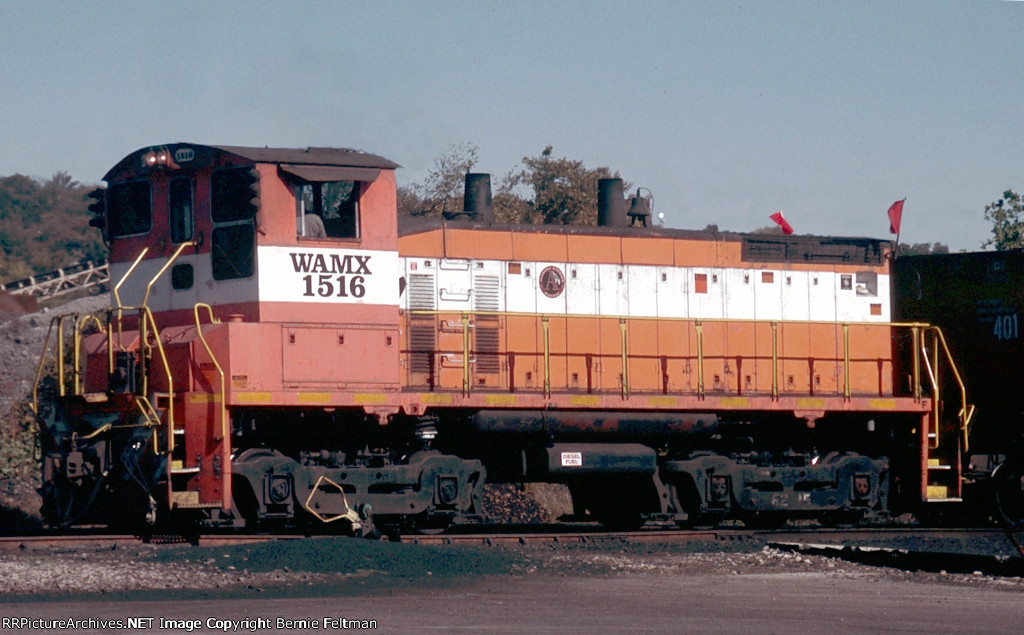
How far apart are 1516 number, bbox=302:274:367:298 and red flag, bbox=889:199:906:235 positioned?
8047mm

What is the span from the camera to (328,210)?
13859 millimetres

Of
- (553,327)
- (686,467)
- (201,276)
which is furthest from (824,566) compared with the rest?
(201,276)

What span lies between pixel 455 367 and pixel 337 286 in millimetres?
1741

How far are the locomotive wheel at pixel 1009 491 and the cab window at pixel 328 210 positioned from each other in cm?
868

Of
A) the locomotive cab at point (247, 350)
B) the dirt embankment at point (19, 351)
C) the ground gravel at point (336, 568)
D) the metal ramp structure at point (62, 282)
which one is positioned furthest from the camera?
the metal ramp structure at point (62, 282)

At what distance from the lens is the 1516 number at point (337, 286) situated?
13445 mm

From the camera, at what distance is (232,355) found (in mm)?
12867

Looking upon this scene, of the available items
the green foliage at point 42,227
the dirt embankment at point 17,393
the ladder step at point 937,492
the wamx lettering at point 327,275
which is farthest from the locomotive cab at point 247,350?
the green foliage at point 42,227

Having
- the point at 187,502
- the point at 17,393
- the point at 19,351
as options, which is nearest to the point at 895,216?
the point at 187,502

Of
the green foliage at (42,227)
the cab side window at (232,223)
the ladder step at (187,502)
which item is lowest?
the ladder step at (187,502)

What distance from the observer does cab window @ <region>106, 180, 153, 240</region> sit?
46.8 feet

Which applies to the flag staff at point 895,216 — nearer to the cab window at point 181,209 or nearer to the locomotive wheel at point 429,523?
the locomotive wheel at point 429,523

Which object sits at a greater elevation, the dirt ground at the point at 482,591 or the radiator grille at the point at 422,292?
the radiator grille at the point at 422,292

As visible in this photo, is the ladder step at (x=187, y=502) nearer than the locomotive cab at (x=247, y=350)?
Yes
